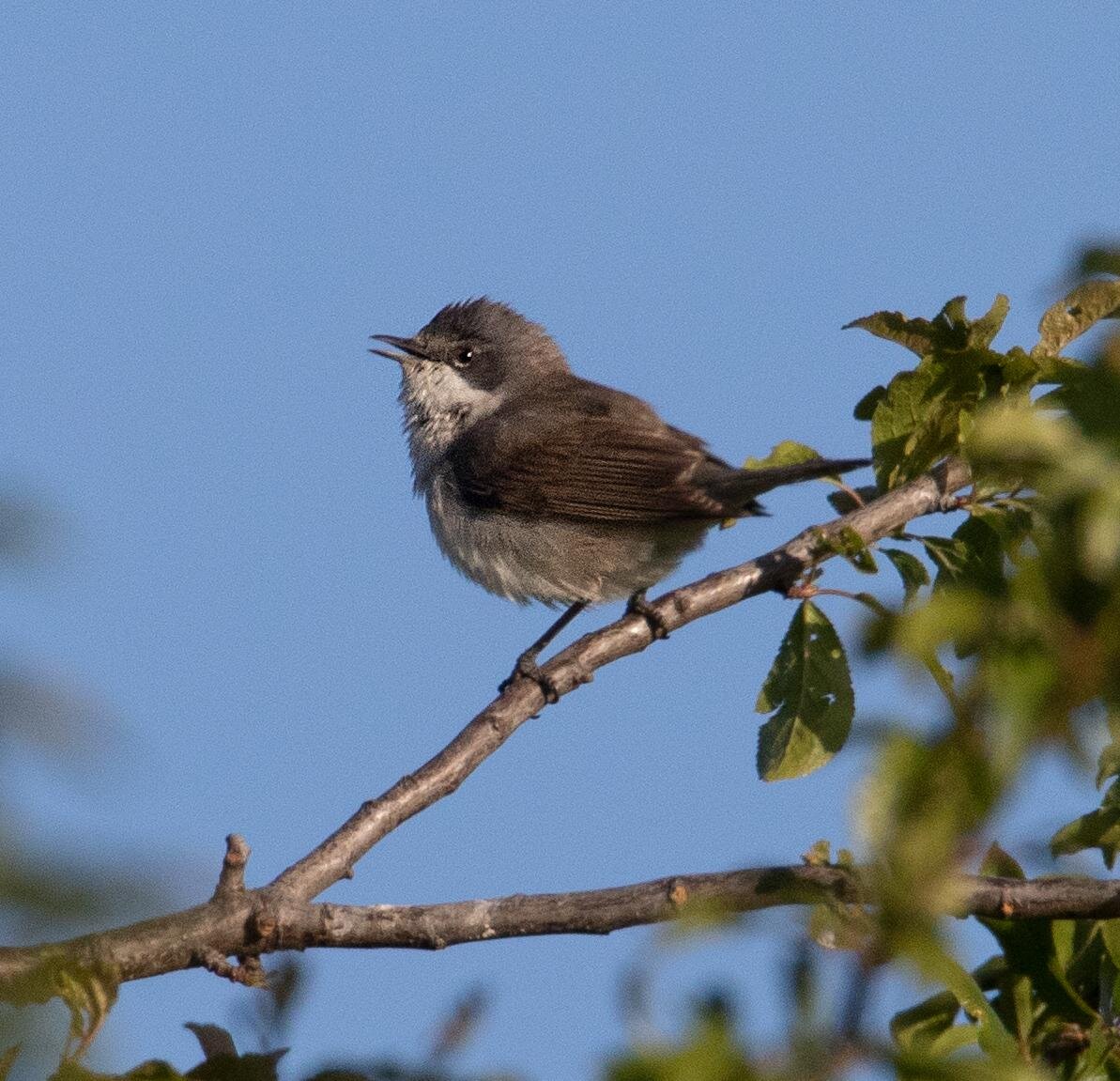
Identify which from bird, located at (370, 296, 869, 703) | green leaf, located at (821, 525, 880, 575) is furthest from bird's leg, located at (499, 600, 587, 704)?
green leaf, located at (821, 525, 880, 575)

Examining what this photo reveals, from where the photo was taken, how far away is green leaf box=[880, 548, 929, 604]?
3986mm

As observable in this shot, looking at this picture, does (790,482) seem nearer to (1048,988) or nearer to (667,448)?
(667,448)

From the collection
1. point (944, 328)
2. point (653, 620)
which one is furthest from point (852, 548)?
point (653, 620)

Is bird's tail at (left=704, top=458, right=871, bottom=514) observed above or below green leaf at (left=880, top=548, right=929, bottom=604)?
above

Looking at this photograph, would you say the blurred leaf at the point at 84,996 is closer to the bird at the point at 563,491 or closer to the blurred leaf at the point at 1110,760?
the blurred leaf at the point at 1110,760

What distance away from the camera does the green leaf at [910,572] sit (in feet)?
13.1

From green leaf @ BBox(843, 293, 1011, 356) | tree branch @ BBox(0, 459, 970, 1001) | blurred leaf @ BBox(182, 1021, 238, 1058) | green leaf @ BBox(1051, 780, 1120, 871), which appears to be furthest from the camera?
green leaf @ BBox(843, 293, 1011, 356)

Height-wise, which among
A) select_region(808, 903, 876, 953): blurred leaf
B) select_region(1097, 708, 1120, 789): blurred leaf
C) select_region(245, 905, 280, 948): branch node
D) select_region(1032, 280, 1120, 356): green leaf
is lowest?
select_region(808, 903, 876, 953): blurred leaf

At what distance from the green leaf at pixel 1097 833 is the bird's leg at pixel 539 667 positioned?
156cm

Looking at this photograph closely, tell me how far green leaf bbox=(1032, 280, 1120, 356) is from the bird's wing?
1.96 m

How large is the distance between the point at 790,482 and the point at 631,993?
409cm

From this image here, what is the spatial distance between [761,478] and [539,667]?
1.26 m

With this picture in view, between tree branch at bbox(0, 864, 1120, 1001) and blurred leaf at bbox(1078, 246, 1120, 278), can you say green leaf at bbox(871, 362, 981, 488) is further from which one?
blurred leaf at bbox(1078, 246, 1120, 278)

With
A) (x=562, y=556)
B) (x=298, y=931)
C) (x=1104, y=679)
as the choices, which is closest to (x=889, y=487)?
Answer: (x=298, y=931)
